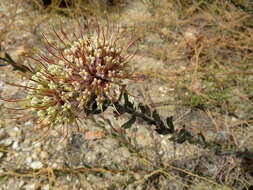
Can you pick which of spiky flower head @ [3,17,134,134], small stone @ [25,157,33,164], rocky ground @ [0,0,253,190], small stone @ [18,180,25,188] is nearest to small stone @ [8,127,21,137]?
rocky ground @ [0,0,253,190]

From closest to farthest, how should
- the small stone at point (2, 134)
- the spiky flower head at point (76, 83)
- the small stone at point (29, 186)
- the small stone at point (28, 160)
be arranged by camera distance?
the spiky flower head at point (76, 83), the small stone at point (29, 186), the small stone at point (28, 160), the small stone at point (2, 134)

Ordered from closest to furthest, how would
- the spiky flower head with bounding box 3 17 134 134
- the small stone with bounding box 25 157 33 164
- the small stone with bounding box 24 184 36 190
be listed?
the spiky flower head with bounding box 3 17 134 134 → the small stone with bounding box 24 184 36 190 → the small stone with bounding box 25 157 33 164

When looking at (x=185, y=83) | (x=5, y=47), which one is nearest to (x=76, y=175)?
(x=185, y=83)

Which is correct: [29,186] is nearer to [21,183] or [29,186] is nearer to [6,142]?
[21,183]

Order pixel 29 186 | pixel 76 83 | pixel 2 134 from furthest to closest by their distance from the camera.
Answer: pixel 2 134
pixel 29 186
pixel 76 83

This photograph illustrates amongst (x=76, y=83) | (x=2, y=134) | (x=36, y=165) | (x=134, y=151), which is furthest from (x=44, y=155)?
(x=76, y=83)

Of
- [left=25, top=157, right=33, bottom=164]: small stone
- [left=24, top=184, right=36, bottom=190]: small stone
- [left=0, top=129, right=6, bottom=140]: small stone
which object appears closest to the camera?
[left=24, top=184, right=36, bottom=190]: small stone

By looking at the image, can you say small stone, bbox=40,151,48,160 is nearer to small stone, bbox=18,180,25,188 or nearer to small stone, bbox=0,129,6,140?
small stone, bbox=18,180,25,188

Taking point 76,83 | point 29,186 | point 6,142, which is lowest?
point 29,186

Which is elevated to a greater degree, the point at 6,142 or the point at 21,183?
the point at 6,142

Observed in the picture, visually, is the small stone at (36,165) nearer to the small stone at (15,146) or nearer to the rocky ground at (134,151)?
the rocky ground at (134,151)

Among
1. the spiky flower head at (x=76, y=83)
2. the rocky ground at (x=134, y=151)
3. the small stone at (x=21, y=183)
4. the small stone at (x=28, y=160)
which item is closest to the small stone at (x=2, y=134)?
the rocky ground at (x=134, y=151)
